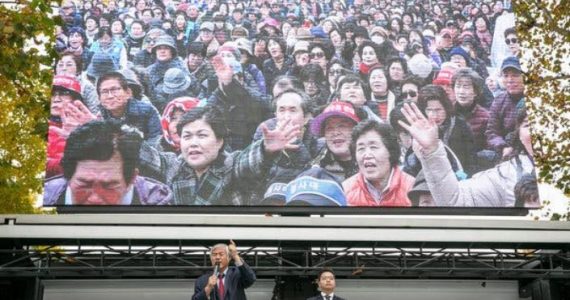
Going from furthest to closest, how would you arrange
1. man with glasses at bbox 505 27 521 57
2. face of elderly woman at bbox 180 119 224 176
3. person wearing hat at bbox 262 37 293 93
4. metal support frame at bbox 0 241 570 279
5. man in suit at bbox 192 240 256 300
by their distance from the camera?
1. man with glasses at bbox 505 27 521 57
2. person wearing hat at bbox 262 37 293 93
3. face of elderly woman at bbox 180 119 224 176
4. metal support frame at bbox 0 241 570 279
5. man in suit at bbox 192 240 256 300

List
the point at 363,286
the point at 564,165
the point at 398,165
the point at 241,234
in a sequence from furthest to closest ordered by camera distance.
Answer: the point at 564,165, the point at 398,165, the point at 363,286, the point at 241,234

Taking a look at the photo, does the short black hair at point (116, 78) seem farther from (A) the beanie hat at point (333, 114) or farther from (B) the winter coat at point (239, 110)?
(A) the beanie hat at point (333, 114)

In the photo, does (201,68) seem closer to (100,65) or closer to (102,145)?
(100,65)

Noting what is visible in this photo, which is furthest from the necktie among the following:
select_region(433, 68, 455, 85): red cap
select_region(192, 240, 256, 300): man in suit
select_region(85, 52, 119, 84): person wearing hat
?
select_region(433, 68, 455, 85): red cap

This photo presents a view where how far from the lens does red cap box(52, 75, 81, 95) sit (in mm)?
10737

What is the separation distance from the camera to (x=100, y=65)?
10.9 m

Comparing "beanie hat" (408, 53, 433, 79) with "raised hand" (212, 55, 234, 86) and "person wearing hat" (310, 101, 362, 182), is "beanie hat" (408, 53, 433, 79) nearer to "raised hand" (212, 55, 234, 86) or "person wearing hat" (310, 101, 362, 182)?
"person wearing hat" (310, 101, 362, 182)

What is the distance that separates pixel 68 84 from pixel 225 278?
209 inches

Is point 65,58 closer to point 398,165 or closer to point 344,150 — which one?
point 344,150

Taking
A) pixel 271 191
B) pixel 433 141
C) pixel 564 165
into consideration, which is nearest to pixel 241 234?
pixel 271 191

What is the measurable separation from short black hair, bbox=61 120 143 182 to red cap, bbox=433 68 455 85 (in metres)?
4.13

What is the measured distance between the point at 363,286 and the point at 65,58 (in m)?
5.07

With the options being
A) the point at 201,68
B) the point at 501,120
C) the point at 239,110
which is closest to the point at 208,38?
the point at 201,68

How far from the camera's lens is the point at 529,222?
9.12 meters
